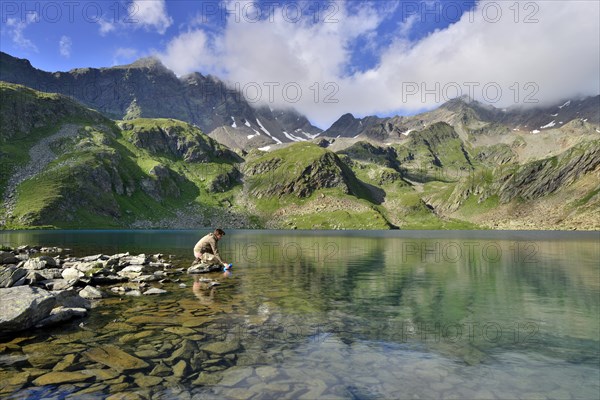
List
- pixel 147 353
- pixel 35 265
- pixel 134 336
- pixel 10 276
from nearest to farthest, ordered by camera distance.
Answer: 1. pixel 147 353
2. pixel 134 336
3. pixel 10 276
4. pixel 35 265

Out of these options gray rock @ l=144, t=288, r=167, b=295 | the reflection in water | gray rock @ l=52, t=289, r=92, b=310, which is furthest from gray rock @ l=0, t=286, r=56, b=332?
the reflection in water

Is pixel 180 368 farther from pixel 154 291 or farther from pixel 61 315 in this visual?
pixel 154 291

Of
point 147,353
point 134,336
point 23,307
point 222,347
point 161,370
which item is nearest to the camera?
point 161,370

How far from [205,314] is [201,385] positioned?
9949mm

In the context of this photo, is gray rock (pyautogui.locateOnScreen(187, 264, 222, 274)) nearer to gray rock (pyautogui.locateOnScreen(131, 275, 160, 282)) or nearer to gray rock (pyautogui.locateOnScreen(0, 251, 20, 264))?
gray rock (pyautogui.locateOnScreen(131, 275, 160, 282))

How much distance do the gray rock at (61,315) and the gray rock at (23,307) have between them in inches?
8.0

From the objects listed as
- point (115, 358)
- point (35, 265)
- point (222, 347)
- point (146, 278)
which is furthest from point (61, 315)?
point (35, 265)

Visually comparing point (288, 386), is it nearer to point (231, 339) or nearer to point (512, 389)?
point (231, 339)

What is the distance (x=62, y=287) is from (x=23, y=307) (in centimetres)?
987

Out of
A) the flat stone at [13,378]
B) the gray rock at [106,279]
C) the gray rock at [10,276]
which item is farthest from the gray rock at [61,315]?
the gray rock at [106,279]

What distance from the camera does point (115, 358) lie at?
543 inches

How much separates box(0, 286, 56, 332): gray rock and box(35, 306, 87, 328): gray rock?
20cm

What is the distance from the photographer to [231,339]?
1664 centimetres

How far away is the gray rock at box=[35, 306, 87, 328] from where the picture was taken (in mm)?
17719
